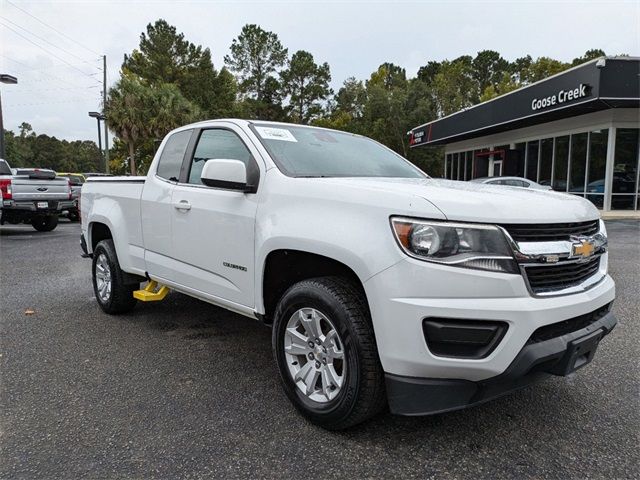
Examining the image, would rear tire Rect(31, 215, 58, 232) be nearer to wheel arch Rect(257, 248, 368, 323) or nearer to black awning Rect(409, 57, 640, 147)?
wheel arch Rect(257, 248, 368, 323)

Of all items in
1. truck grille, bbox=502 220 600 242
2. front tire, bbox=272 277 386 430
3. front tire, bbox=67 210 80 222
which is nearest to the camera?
truck grille, bbox=502 220 600 242

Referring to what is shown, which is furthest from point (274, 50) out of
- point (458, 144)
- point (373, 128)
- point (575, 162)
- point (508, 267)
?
point (508, 267)

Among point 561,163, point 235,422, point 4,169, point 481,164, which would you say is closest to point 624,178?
point 561,163

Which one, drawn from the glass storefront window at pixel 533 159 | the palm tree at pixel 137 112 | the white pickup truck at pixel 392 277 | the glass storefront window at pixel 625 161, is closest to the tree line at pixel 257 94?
the palm tree at pixel 137 112

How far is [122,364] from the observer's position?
373 centimetres

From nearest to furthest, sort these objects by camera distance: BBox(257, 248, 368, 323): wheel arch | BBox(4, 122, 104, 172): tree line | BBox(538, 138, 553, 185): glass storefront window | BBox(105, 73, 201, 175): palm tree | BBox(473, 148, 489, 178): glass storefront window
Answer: BBox(257, 248, 368, 323): wheel arch → BBox(538, 138, 553, 185): glass storefront window → BBox(473, 148, 489, 178): glass storefront window → BBox(105, 73, 201, 175): palm tree → BBox(4, 122, 104, 172): tree line

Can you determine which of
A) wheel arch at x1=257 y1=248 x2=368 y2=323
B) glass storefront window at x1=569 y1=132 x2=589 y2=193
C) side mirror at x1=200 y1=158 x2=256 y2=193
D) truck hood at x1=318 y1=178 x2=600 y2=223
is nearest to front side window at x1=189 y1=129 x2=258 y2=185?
side mirror at x1=200 y1=158 x2=256 y2=193

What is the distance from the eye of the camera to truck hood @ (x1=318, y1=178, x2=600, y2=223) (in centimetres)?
230

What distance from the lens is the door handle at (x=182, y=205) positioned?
3.72 metres

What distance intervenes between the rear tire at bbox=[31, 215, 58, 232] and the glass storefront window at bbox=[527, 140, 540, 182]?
62.7 feet

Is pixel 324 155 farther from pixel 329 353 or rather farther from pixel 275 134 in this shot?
pixel 329 353

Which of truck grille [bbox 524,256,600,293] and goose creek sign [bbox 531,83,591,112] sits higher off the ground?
goose creek sign [bbox 531,83,591,112]

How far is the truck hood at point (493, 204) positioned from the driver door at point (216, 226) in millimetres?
753

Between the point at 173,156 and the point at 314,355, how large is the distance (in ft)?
7.83
